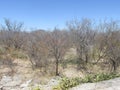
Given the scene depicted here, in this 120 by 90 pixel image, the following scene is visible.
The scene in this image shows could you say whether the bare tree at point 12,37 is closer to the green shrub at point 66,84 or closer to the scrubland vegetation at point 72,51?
the scrubland vegetation at point 72,51

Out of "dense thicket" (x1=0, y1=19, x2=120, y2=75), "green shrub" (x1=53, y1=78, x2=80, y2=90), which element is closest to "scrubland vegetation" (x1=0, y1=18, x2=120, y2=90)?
"dense thicket" (x1=0, y1=19, x2=120, y2=75)

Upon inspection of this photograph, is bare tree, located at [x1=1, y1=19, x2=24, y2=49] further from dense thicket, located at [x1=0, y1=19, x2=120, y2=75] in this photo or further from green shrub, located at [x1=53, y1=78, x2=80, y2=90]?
green shrub, located at [x1=53, y1=78, x2=80, y2=90]

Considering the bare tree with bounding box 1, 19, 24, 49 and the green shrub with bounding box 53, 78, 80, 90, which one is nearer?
the green shrub with bounding box 53, 78, 80, 90

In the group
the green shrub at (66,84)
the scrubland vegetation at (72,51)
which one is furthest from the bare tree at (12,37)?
the green shrub at (66,84)

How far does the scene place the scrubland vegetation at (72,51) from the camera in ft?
54.1

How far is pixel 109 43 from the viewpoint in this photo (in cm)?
1964

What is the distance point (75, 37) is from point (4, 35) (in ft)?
36.1

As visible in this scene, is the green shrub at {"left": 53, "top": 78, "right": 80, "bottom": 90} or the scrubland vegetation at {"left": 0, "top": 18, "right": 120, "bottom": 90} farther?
Result: the scrubland vegetation at {"left": 0, "top": 18, "right": 120, "bottom": 90}

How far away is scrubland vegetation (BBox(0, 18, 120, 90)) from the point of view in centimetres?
1650

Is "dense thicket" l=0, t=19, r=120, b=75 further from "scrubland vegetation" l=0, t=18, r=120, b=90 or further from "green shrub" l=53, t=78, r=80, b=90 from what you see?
"green shrub" l=53, t=78, r=80, b=90

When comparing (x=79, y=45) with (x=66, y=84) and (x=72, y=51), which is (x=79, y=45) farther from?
(x=66, y=84)

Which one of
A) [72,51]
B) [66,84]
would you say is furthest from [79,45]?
[66,84]

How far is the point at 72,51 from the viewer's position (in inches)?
974

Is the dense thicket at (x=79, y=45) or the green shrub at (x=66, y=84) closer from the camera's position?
the green shrub at (x=66, y=84)
